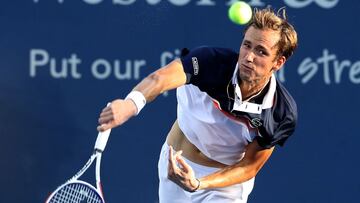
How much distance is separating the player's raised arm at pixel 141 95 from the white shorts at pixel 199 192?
2.51ft

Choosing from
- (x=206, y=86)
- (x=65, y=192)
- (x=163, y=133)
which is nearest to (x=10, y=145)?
(x=163, y=133)

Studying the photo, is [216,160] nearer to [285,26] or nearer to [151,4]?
[285,26]

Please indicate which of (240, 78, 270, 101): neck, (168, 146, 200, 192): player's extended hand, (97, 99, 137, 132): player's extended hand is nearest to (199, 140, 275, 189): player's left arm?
(240, 78, 270, 101): neck

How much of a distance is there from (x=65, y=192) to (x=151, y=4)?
170 cm

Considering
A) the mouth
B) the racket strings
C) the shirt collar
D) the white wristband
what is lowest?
the racket strings

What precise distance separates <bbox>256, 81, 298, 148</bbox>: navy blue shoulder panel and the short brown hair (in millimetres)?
194

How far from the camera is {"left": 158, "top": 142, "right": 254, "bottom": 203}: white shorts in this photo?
4.88 m

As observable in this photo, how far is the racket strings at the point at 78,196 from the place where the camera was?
432cm

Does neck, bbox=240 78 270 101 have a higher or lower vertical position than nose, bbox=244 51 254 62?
lower

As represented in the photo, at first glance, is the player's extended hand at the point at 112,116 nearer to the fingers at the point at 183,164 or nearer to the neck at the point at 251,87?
the fingers at the point at 183,164

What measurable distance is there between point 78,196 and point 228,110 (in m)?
0.76

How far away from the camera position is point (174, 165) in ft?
13.4

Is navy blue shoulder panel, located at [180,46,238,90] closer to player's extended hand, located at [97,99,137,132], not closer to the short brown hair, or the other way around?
the short brown hair

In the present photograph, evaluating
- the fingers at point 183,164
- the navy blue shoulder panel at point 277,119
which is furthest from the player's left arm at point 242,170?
the fingers at point 183,164
